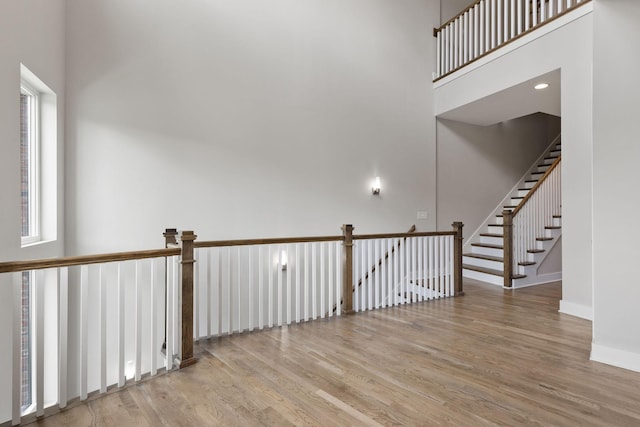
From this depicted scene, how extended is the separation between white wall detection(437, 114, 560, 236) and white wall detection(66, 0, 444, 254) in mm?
426

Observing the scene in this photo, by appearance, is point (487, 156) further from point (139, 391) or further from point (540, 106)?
point (139, 391)

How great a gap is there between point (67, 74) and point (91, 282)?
224 cm

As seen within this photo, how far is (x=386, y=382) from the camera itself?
238 centimetres

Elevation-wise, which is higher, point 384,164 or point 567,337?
point 384,164

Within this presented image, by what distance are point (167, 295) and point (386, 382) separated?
70.3 inches

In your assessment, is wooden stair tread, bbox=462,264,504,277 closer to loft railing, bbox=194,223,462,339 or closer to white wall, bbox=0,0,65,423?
loft railing, bbox=194,223,462,339

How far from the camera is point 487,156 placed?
23.3 feet

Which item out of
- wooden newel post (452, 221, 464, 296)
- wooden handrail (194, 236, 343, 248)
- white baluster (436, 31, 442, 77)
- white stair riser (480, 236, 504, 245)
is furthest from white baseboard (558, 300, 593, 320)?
white baluster (436, 31, 442, 77)

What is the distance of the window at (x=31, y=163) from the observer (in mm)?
3186

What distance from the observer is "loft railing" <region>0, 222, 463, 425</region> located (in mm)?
2072

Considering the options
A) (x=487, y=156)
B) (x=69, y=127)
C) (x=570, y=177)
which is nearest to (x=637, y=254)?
(x=570, y=177)

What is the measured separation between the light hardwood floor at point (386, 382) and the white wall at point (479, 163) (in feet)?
11.2

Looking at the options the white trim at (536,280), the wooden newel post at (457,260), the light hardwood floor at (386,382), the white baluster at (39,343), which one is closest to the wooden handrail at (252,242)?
the light hardwood floor at (386,382)

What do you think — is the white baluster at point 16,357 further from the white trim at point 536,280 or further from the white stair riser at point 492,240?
the white stair riser at point 492,240
